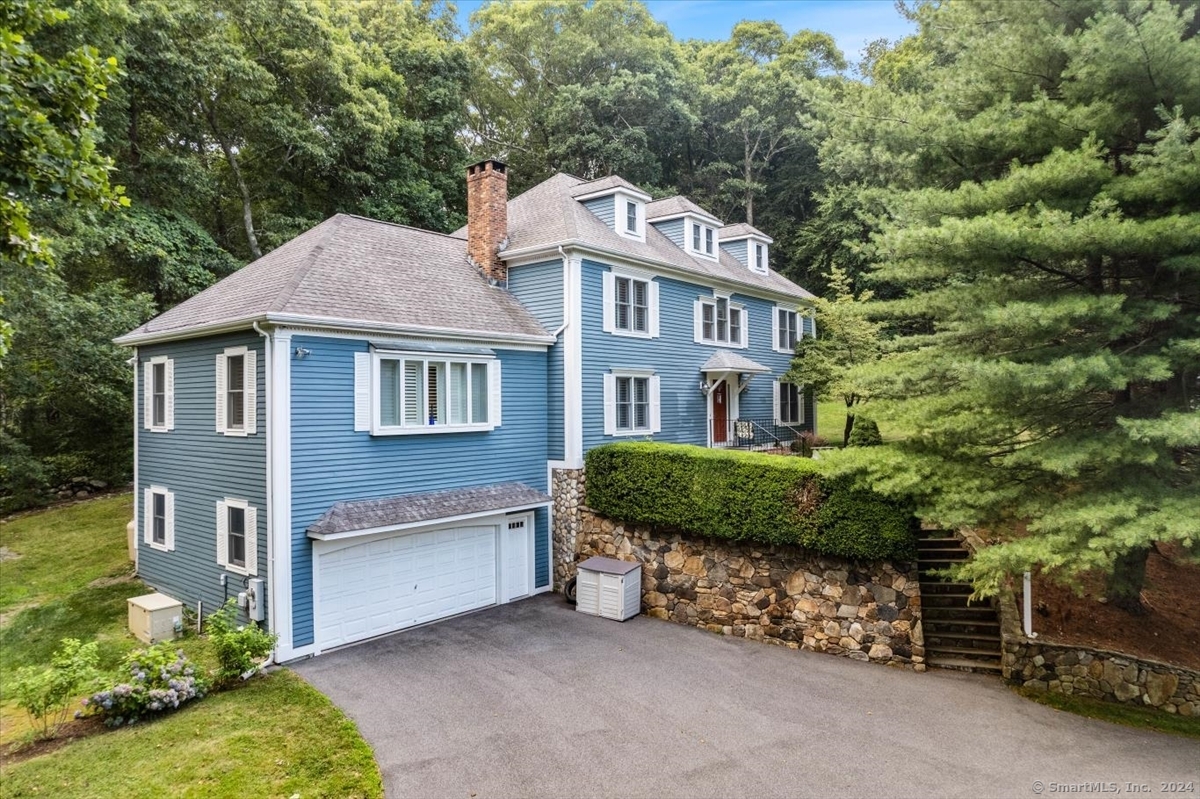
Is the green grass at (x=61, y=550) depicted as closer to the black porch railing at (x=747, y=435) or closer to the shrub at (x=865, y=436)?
the black porch railing at (x=747, y=435)

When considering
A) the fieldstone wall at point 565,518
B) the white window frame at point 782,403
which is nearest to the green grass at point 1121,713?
the fieldstone wall at point 565,518

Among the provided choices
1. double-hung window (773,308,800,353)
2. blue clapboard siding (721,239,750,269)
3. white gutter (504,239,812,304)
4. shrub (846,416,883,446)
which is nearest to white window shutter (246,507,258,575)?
white gutter (504,239,812,304)

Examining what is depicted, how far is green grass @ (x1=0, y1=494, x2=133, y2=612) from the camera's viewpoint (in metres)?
14.4

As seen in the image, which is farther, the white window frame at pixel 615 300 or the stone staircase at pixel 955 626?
the white window frame at pixel 615 300

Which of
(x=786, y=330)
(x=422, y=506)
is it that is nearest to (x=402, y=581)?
(x=422, y=506)

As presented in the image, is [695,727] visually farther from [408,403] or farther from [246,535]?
[246,535]

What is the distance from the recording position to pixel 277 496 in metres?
10.7

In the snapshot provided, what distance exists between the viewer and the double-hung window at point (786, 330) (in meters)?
23.5

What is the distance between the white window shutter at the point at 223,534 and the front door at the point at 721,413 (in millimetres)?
13756

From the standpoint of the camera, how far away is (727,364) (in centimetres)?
1919

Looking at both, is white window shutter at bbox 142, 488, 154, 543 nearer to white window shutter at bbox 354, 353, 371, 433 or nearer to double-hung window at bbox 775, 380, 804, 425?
white window shutter at bbox 354, 353, 371, 433

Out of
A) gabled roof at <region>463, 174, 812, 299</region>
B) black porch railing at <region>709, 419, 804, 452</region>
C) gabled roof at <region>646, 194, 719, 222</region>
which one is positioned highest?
gabled roof at <region>646, 194, 719, 222</region>

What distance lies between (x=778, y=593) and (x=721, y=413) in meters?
8.85

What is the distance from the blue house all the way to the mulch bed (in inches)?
376
